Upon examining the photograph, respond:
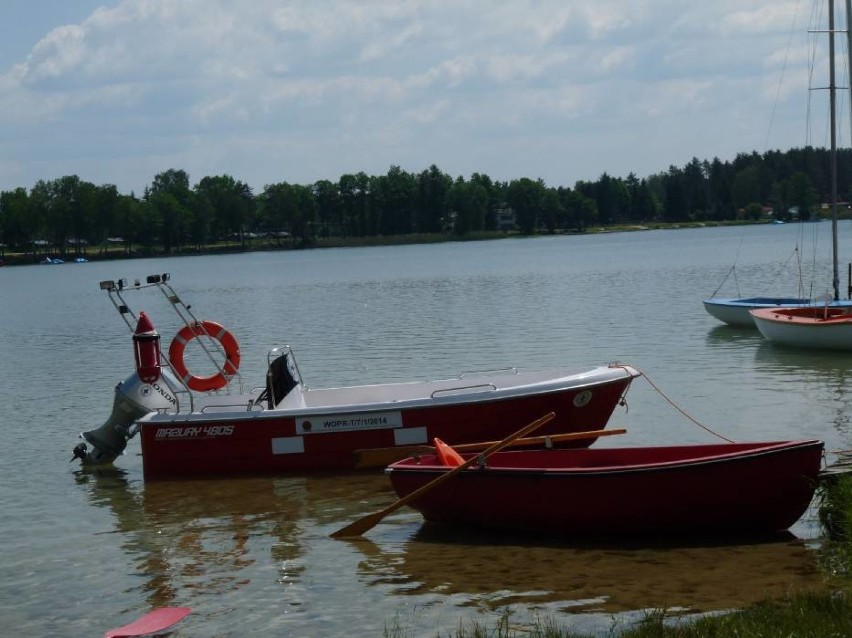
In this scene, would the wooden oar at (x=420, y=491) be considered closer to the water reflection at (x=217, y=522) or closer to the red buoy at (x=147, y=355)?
the water reflection at (x=217, y=522)

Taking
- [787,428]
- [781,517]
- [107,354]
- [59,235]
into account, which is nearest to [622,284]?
[107,354]

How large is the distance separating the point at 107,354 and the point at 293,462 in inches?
858

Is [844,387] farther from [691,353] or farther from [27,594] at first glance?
[27,594]

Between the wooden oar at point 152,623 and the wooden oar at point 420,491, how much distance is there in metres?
2.61

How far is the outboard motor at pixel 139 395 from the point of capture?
17.6 m

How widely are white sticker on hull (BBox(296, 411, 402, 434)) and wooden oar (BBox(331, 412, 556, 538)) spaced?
284cm

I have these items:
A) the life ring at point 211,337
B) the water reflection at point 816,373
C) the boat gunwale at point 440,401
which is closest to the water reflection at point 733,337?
the water reflection at point 816,373

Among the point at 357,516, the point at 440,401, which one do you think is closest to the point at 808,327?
the point at 440,401

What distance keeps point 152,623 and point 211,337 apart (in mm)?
8155

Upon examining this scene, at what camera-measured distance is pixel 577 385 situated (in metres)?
16.3

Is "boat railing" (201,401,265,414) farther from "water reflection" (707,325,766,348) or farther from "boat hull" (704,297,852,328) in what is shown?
"boat hull" (704,297,852,328)

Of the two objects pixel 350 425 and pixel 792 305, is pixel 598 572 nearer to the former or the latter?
pixel 350 425

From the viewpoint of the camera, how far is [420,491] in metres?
12.9

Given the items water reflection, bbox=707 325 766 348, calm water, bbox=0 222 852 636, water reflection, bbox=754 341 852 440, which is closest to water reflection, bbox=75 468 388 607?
calm water, bbox=0 222 852 636
